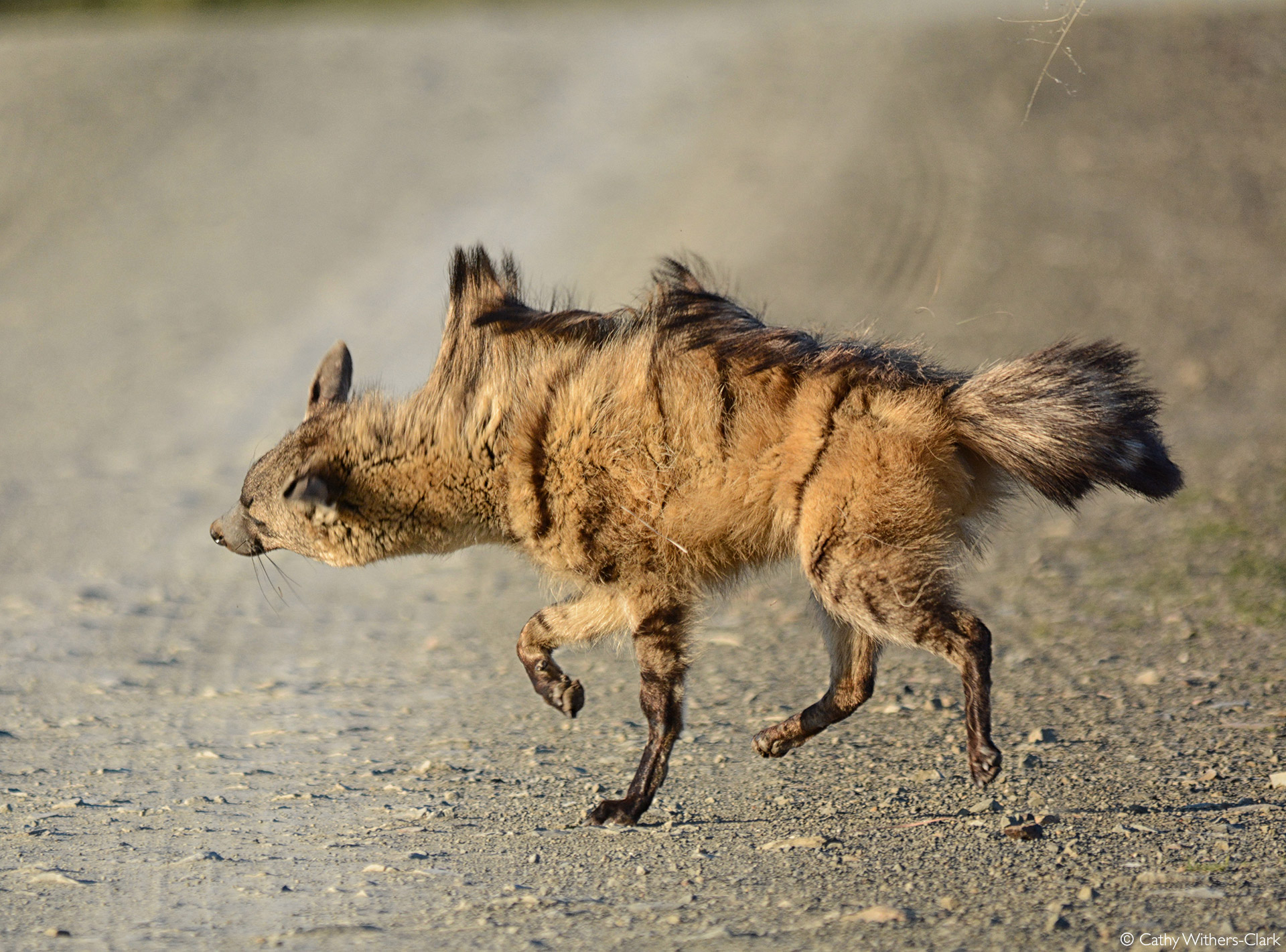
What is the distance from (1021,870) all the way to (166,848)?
260 centimetres

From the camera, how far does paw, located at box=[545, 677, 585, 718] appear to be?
17.9 feet

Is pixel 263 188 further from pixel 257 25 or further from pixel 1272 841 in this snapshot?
pixel 1272 841

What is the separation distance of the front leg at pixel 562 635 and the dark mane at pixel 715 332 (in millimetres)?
985

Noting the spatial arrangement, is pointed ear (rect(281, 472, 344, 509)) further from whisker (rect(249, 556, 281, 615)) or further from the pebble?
the pebble

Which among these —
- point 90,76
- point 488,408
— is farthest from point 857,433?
point 90,76

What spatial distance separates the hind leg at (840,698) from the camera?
17.4 ft

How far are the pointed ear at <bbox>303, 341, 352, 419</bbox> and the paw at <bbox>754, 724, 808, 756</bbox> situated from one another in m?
2.06

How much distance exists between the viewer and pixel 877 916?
3953 mm

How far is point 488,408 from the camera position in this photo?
5.27 meters

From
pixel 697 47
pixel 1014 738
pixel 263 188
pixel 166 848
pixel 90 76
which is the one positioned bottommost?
pixel 166 848

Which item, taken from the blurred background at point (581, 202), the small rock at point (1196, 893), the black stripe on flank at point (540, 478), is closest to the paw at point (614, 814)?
the black stripe on flank at point (540, 478)

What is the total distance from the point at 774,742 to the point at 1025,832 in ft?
3.52

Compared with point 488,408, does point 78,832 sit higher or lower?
lower

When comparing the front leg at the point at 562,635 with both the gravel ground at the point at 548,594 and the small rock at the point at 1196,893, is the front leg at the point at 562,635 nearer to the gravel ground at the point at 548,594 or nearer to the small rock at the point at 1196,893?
the gravel ground at the point at 548,594
